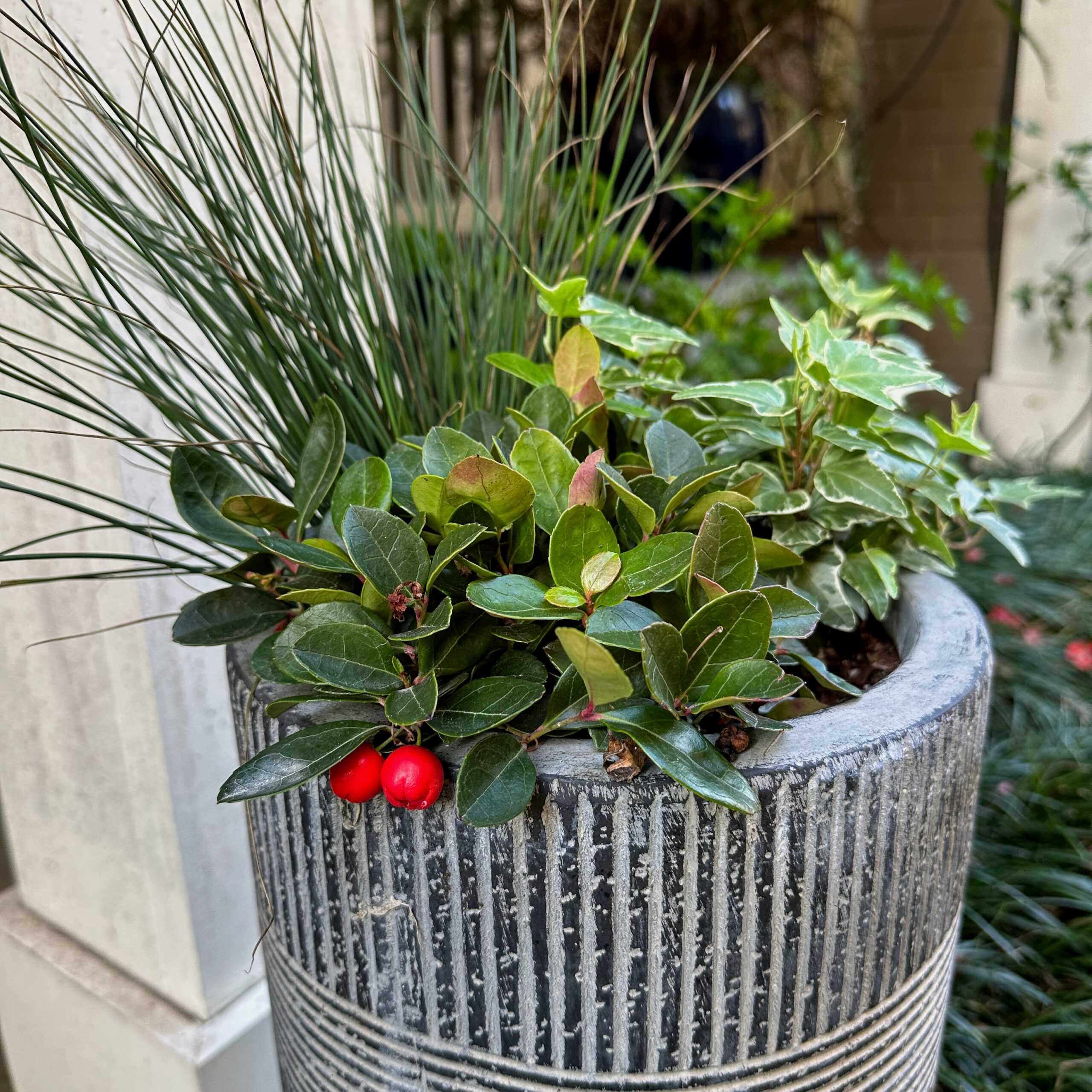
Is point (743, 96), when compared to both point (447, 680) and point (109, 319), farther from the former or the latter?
point (447, 680)

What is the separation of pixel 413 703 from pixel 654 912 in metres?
0.14

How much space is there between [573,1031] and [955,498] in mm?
416

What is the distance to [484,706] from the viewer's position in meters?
0.43

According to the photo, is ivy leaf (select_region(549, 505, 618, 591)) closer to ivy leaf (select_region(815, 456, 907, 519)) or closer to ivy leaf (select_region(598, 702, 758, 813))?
ivy leaf (select_region(598, 702, 758, 813))

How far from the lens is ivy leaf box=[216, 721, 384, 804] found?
416mm

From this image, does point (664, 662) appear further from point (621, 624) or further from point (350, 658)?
point (350, 658)

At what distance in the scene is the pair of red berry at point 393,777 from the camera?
0.41 metres

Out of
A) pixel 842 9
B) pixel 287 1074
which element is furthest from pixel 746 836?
pixel 842 9

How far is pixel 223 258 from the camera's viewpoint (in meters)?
0.54

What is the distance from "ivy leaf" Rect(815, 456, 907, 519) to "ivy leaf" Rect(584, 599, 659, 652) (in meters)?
0.19

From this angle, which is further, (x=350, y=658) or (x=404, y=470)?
(x=404, y=470)

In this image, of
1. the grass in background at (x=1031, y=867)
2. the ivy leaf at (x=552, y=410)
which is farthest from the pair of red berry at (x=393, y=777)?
→ the grass in background at (x=1031, y=867)

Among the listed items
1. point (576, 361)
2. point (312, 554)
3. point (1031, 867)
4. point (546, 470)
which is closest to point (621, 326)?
point (576, 361)

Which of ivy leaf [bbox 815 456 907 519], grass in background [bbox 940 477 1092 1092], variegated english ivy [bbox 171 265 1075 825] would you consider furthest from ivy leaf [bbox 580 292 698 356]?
grass in background [bbox 940 477 1092 1092]
